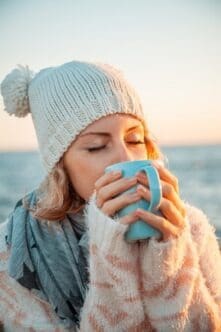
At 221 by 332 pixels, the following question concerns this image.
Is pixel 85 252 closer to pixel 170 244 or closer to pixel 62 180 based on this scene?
pixel 62 180

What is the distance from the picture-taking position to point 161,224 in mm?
1604

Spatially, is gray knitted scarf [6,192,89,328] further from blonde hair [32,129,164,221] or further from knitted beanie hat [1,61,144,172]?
knitted beanie hat [1,61,144,172]

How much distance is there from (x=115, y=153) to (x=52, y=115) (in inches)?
18.1

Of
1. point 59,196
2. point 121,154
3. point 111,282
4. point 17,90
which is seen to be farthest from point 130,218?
point 17,90

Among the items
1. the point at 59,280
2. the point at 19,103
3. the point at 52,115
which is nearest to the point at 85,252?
the point at 59,280

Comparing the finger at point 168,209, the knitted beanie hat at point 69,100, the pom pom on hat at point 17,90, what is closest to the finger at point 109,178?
the finger at point 168,209

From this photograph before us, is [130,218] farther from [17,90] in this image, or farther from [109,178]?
[17,90]

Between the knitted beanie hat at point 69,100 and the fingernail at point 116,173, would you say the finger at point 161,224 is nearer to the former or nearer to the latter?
the fingernail at point 116,173

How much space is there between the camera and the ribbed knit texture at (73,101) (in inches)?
86.0

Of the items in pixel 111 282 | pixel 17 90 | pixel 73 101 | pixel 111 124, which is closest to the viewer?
pixel 111 282

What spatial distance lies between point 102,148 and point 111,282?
639mm

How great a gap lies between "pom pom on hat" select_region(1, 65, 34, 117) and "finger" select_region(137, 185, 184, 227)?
122 centimetres

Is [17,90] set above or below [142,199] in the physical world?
above

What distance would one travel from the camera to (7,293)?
232cm
